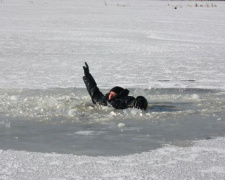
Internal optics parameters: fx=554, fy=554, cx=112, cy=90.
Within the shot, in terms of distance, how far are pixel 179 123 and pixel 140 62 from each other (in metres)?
5.96

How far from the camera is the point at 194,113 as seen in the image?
654 centimetres

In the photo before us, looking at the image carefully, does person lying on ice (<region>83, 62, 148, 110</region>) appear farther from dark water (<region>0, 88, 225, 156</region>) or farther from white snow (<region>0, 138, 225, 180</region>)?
white snow (<region>0, 138, 225, 180</region>)

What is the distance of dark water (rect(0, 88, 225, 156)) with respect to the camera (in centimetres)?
504

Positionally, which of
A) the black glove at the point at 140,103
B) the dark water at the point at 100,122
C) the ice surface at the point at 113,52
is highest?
the black glove at the point at 140,103

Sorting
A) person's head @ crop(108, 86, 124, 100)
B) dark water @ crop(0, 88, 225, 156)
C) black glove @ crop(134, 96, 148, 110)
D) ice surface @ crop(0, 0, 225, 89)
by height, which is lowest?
ice surface @ crop(0, 0, 225, 89)

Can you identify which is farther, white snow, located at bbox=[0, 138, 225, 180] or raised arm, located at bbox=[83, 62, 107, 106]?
raised arm, located at bbox=[83, 62, 107, 106]

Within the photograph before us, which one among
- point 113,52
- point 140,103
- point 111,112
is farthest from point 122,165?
point 113,52

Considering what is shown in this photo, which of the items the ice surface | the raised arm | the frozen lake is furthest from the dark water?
the ice surface

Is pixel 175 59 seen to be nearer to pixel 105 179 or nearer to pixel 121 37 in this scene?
pixel 121 37

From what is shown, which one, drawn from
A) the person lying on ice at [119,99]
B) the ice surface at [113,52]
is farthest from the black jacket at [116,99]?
the ice surface at [113,52]

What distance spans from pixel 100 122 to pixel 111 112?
17.5 inches

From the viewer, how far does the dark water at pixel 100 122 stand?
5039 millimetres

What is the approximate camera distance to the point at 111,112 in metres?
6.41

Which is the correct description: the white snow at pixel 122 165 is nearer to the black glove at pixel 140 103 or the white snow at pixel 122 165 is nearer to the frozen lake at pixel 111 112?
the frozen lake at pixel 111 112
